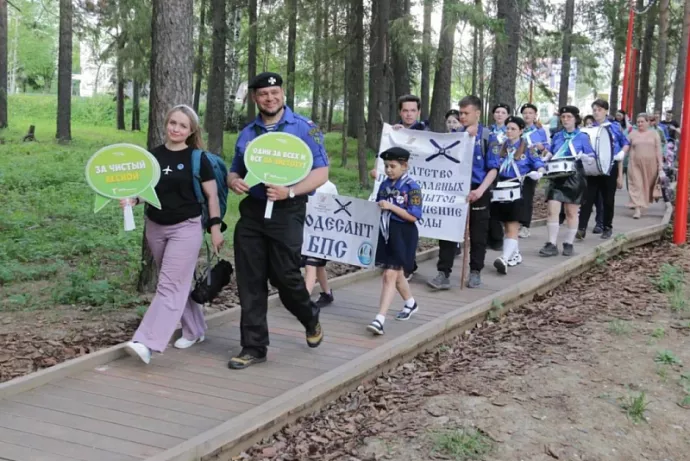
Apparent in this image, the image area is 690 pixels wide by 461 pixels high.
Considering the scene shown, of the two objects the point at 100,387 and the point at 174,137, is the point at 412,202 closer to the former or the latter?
the point at 174,137

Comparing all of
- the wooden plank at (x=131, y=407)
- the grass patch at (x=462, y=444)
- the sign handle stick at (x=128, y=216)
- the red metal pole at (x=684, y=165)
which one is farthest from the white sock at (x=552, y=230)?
the wooden plank at (x=131, y=407)

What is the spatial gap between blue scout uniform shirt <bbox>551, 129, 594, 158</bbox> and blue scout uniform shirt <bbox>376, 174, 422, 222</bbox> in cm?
428

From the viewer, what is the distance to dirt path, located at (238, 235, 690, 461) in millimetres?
4477

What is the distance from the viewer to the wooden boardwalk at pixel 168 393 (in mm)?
4324

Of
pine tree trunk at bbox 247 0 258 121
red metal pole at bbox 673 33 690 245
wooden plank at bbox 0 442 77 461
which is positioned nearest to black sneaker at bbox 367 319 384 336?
wooden plank at bbox 0 442 77 461

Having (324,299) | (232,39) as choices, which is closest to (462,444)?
(324,299)

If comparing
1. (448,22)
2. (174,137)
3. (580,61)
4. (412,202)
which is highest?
(580,61)

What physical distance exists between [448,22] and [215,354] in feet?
36.6

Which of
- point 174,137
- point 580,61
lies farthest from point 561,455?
point 580,61

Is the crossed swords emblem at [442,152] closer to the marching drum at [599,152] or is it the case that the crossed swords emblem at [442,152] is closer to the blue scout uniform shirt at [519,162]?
the blue scout uniform shirt at [519,162]

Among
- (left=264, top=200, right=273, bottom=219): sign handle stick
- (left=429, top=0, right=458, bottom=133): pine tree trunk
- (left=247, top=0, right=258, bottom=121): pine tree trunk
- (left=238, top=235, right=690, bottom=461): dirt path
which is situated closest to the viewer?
(left=238, top=235, right=690, bottom=461): dirt path

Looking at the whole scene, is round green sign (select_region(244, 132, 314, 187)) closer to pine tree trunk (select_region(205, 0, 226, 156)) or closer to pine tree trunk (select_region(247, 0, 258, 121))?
pine tree trunk (select_region(247, 0, 258, 121))

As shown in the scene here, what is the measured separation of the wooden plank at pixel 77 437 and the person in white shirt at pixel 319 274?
116 inches

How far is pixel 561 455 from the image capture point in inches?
171
